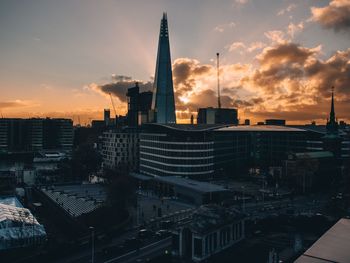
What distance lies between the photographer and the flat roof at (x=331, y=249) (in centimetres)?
3472

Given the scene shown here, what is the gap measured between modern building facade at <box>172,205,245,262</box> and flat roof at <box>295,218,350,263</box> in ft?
54.8

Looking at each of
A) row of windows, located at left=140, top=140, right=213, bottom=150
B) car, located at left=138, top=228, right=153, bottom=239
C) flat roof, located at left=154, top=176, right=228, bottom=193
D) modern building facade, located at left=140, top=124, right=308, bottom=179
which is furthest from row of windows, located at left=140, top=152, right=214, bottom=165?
car, located at left=138, top=228, right=153, bottom=239

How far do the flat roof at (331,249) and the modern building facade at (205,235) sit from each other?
16695mm

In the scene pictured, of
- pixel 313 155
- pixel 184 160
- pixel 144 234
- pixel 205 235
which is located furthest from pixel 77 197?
pixel 313 155

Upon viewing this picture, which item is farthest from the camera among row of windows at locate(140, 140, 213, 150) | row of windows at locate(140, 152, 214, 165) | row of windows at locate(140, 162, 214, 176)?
row of windows at locate(140, 162, 214, 176)

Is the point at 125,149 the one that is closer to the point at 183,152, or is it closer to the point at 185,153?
the point at 183,152

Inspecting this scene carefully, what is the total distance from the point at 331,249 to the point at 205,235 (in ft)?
62.5

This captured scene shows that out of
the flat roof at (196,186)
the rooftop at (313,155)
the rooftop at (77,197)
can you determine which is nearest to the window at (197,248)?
the rooftop at (77,197)

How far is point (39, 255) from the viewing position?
5309cm

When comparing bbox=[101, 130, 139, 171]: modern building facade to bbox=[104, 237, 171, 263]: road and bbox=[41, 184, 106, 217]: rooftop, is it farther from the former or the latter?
bbox=[104, 237, 171, 263]: road

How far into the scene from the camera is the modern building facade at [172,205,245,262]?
173ft

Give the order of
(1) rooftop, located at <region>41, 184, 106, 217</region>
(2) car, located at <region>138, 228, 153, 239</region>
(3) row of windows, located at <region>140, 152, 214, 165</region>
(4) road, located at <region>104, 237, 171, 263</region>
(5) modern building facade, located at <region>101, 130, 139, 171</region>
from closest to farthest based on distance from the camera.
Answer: (4) road, located at <region>104, 237, 171, 263</region> → (2) car, located at <region>138, 228, 153, 239</region> → (1) rooftop, located at <region>41, 184, 106, 217</region> → (3) row of windows, located at <region>140, 152, 214, 165</region> → (5) modern building facade, located at <region>101, 130, 139, 171</region>

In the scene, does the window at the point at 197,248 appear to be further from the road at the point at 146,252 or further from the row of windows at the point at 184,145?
the row of windows at the point at 184,145

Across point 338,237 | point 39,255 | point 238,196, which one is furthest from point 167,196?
point 338,237
